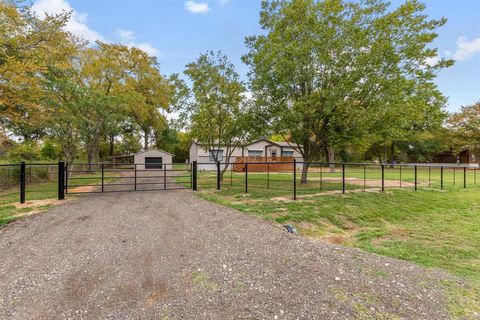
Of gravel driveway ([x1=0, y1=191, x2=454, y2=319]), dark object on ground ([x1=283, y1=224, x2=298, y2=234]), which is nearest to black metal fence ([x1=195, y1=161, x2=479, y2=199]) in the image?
dark object on ground ([x1=283, y1=224, x2=298, y2=234])

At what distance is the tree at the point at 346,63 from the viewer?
31.8ft

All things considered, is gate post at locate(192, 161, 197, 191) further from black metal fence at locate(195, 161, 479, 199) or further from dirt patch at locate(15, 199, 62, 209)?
dirt patch at locate(15, 199, 62, 209)

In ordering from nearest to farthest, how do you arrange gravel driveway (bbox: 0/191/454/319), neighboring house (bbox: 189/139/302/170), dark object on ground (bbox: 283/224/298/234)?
gravel driveway (bbox: 0/191/454/319), dark object on ground (bbox: 283/224/298/234), neighboring house (bbox: 189/139/302/170)

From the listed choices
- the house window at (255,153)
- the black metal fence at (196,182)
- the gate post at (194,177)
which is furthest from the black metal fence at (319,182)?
the house window at (255,153)

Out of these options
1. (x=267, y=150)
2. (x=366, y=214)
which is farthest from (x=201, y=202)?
(x=267, y=150)

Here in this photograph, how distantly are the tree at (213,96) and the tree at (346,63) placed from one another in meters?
1.91

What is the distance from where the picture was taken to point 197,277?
3092 mm

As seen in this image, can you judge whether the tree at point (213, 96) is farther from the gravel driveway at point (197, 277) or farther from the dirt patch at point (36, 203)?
the gravel driveway at point (197, 277)

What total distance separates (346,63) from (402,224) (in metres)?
6.74

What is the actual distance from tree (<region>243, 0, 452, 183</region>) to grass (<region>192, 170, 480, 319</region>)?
3.03 m

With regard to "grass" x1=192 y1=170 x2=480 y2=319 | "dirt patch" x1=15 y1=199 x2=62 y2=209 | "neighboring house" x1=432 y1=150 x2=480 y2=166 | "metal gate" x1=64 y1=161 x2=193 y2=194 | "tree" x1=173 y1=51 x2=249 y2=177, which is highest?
"tree" x1=173 y1=51 x2=249 y2=177

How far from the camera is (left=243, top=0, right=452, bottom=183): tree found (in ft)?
31.8

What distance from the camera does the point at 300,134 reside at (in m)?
11.4

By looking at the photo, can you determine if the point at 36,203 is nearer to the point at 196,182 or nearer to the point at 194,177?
the point at 194,177
